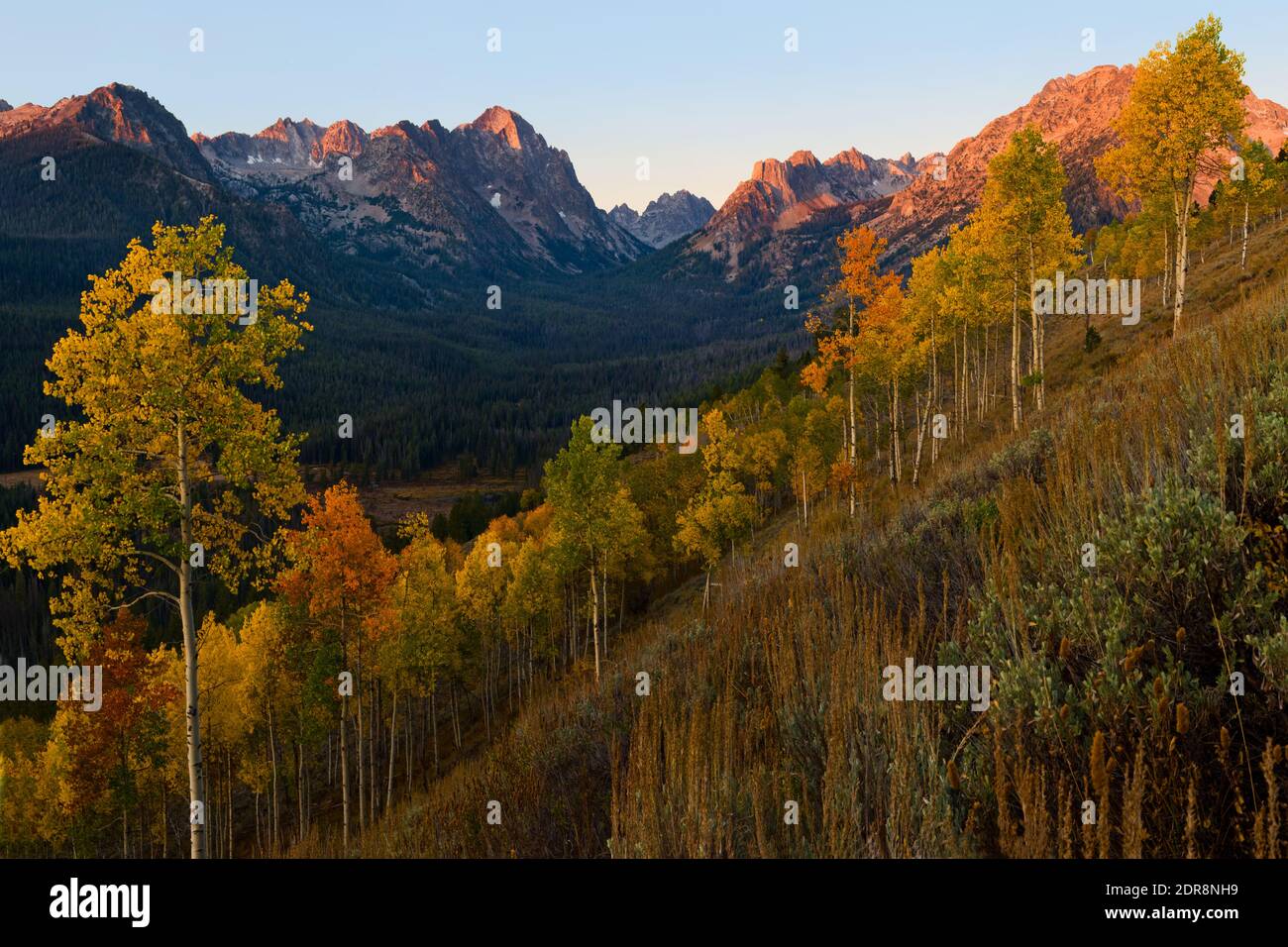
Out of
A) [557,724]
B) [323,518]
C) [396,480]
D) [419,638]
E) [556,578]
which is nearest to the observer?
[557,724]

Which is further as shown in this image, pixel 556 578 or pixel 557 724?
pixel 556 578

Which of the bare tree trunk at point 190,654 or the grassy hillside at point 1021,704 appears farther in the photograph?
the bare tree trunk at point 190,654

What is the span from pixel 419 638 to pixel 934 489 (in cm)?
3078

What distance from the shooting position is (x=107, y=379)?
12969 mm

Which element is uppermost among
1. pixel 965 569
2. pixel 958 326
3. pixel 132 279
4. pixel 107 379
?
pixel 958 326

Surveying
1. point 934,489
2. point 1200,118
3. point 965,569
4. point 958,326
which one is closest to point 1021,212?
point 1200,118

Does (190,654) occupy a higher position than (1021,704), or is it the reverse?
(1021,704)

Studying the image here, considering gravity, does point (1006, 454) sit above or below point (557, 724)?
above

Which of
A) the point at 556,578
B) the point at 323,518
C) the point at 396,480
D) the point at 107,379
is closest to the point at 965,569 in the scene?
the point at 107,379

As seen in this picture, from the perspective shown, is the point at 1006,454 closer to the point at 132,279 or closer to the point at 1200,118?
the point at 132,279

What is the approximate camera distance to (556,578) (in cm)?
4491

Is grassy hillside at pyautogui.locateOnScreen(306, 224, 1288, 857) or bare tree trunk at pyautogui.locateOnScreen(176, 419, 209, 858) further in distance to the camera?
bare tree trunk at pyautogui.locateOnScreen(176, 419, 209, 858)
